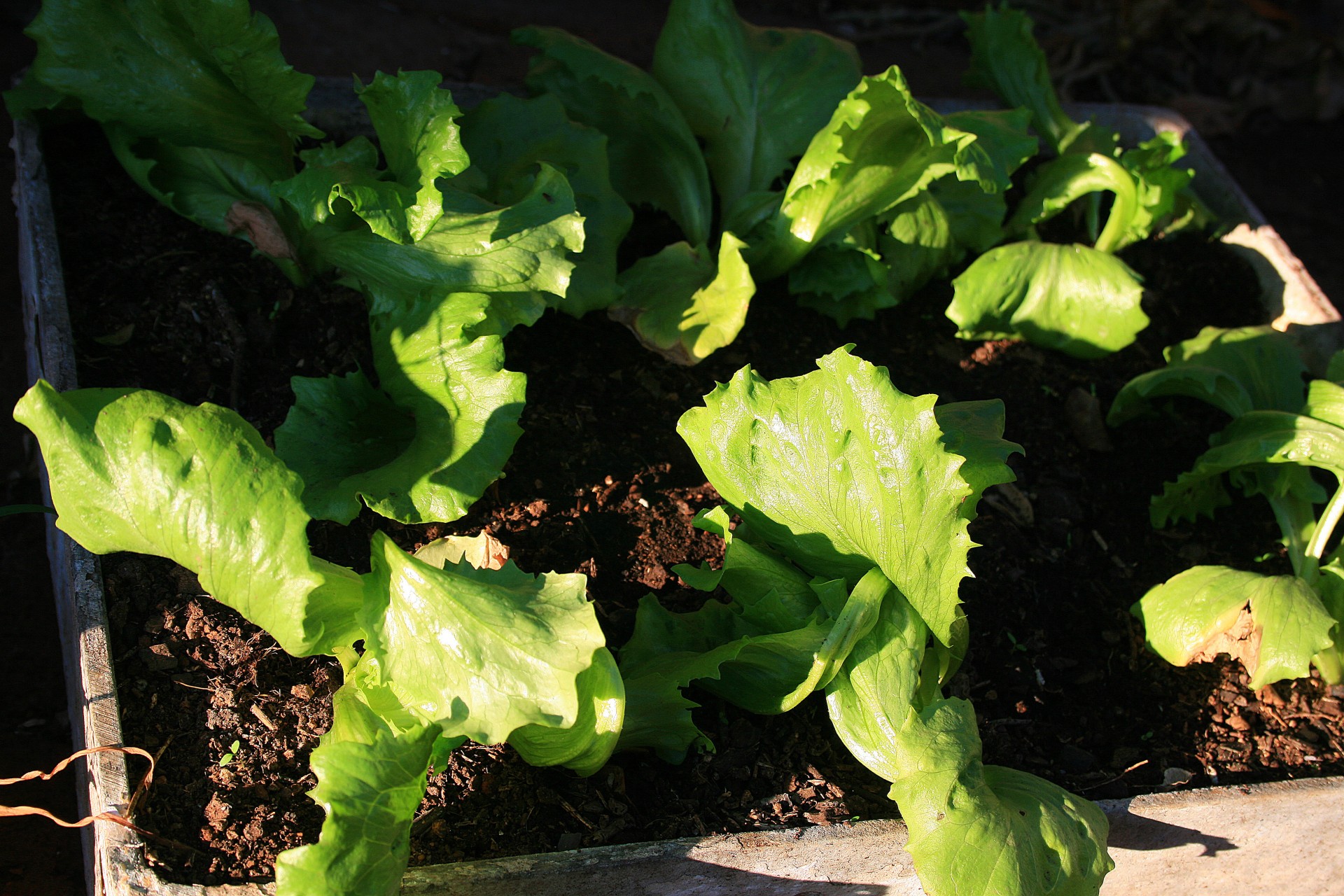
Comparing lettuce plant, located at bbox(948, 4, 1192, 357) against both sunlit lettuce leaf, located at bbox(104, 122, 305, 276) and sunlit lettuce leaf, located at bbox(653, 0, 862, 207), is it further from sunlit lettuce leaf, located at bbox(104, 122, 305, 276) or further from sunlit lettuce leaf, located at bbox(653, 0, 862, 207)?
sunlit lettuce leaf, located at bbox(104, 122, 305, 276)

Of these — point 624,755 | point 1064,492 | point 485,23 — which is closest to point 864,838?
point 624,755

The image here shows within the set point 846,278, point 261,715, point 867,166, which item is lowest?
point 261,715

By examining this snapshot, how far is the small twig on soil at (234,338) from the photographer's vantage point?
1.92m

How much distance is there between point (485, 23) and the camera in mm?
3865

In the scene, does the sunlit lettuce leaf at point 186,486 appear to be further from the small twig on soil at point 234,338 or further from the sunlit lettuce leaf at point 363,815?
the small twig on soil at point 234,338

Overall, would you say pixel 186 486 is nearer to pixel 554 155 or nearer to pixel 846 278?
pixel 554 155

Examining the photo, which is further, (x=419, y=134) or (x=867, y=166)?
(x=867, y=166)

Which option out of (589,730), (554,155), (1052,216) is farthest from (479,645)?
(1052,216)

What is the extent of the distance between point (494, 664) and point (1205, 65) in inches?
175

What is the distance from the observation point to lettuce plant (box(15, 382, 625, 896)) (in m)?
1.29

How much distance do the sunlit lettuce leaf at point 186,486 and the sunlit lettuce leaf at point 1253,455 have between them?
1647 millimetres

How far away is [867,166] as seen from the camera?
6.72 feet

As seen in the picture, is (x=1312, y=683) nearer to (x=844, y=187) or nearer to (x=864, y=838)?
(x=864, y=838)

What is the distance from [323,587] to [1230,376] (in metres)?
1.82
